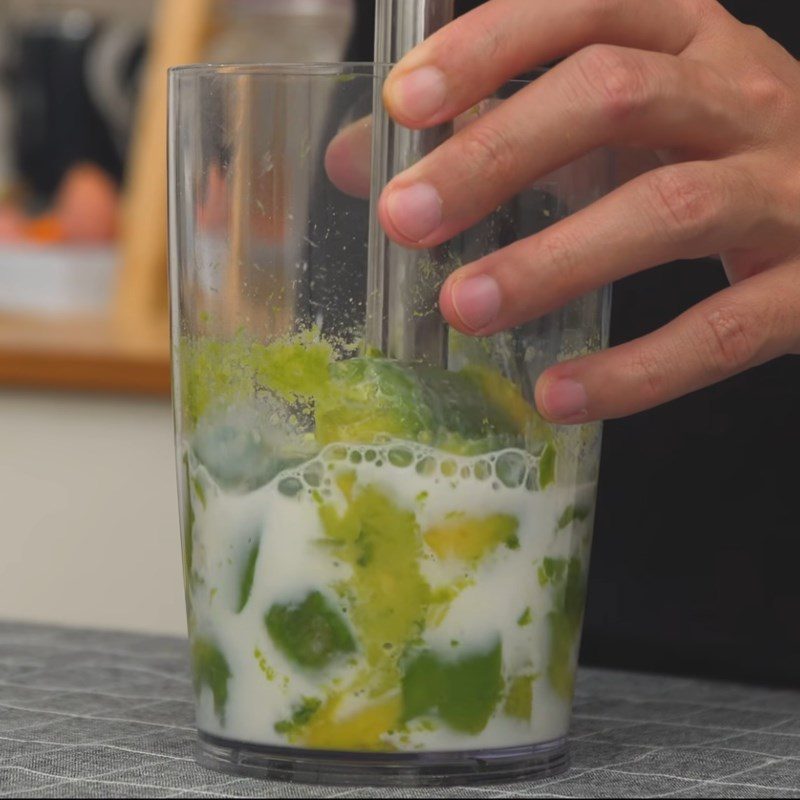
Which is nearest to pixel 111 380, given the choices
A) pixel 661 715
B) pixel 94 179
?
pixel 94 179

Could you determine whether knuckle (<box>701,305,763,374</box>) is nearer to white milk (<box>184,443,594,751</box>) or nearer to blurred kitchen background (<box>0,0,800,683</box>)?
white milk (<box>184,443,594,751</box>)

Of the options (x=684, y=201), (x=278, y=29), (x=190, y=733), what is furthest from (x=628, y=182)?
(x=278, y=29)

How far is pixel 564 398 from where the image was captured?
1.55ft

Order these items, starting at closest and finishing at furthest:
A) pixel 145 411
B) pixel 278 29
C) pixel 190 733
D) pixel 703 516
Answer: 1. pixel 190 733
2. pixel 703 516
3. pixel 145 411
4. pixel 278 29

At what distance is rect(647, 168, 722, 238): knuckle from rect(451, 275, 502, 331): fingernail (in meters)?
0.06

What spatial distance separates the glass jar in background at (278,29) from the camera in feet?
5.11

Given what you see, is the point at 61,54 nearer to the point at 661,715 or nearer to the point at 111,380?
the point at 111,380

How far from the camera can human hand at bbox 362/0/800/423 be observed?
44cm

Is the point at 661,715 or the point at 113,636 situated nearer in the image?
the point at 661,715

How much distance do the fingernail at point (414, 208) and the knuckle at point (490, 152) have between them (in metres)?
0.01

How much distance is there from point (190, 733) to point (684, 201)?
0.81ft

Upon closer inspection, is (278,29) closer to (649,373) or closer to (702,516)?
(702,516)

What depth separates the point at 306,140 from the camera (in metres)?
0.46

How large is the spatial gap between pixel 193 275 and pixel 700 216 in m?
0.16
